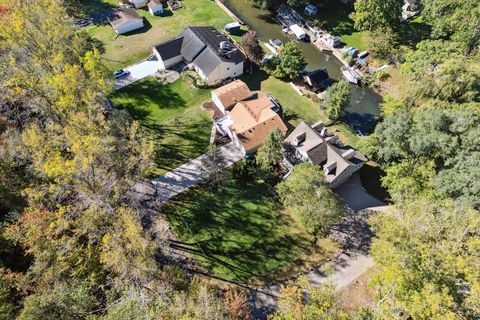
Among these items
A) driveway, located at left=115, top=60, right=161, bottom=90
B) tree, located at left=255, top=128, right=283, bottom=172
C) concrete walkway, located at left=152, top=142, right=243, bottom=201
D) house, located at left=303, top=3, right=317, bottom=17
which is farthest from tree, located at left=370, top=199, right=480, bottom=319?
house, located at left=303, top=3, right=317, bottom=17

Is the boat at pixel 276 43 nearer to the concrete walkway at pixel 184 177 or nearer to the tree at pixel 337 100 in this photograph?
the tree at pixel 337 100

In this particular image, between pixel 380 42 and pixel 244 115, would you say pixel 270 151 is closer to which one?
pixel 244 115

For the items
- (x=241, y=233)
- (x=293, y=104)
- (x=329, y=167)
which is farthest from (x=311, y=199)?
(x=293, y=104)

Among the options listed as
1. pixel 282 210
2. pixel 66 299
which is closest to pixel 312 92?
pixel 282 210

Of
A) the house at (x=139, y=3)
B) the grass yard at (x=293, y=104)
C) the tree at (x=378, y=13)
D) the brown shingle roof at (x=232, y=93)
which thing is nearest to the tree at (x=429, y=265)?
the grass yard at (x=293, y=104)

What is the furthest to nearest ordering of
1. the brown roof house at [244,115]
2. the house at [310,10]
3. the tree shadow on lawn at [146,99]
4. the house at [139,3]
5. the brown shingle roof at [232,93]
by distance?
the house at [139,3] → the house at [310,10] → the tree shadow on lawn at [146,99] → the brown shingle roof at [232,93] → the brown roof house at [244,115]
